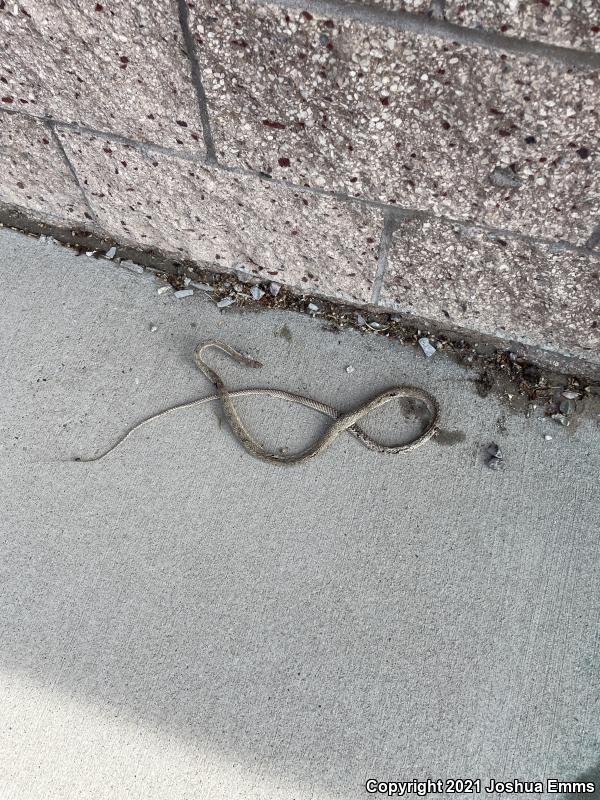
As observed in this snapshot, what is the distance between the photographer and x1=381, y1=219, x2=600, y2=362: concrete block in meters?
1.84

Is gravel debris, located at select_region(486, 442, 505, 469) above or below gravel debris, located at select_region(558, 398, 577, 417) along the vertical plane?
below

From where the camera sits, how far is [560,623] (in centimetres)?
191

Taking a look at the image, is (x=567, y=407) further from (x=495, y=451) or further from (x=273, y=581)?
(x=273, y=581)

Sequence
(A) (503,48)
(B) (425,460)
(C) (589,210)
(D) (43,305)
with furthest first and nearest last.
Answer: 1. (D) (43,305)
2. (B) (425,460)
3. (C) (589,210)
4. (A) (503,48)

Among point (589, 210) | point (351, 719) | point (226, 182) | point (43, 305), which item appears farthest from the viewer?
point (43, 305)

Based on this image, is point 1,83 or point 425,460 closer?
point 1,83

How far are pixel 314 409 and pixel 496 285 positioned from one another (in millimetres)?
755

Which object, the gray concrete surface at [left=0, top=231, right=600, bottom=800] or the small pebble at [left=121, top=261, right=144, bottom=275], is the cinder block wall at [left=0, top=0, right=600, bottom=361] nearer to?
the small pebble at [left=121, top=261, right=144, bottom=275]

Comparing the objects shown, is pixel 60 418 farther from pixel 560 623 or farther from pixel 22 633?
pixel 560 623

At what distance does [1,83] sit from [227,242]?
89 centimetres

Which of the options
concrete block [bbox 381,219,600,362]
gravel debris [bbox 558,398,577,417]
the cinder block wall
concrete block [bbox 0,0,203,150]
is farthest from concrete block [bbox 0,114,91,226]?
gravel debris [bbox 558,398,577,417]

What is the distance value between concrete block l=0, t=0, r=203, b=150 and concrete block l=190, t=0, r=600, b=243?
11 centimetres

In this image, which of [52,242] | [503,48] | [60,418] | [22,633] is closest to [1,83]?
[52,242]

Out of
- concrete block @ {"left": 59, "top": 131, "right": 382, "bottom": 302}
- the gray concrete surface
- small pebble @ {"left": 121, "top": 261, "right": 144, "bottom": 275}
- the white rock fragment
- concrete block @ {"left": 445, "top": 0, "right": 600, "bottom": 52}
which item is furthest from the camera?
small pebble @ {"left": 121, "top": 261, "right": 144, "bottom": 275}
